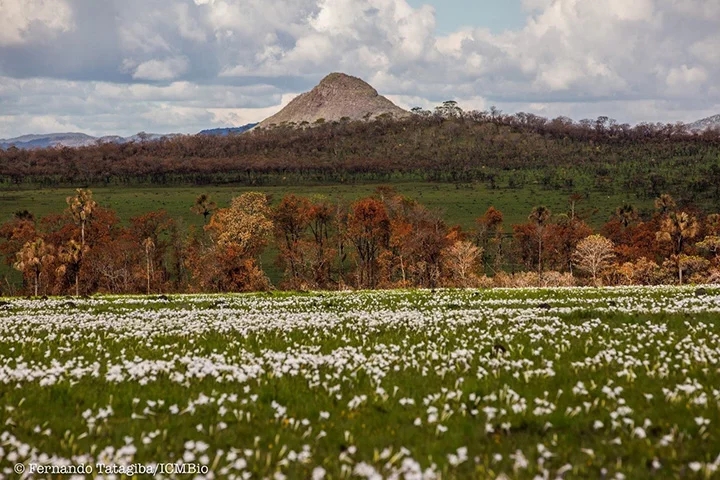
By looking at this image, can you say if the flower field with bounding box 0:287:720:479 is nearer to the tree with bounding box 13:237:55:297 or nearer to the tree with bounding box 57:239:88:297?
the tree with bounding box 57:239:88:297

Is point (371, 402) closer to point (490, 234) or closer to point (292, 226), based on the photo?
point (292, 226)

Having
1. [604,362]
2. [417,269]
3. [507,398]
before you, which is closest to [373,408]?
[507,398]

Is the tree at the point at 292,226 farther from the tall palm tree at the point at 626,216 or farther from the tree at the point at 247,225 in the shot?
the tall palm tree at the point at 626,216

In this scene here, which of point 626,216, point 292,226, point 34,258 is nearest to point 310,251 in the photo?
point 292,226

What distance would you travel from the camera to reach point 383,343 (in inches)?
575

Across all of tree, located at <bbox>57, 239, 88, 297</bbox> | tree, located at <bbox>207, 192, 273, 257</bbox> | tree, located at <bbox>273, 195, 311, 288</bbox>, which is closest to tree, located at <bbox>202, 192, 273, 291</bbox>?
tree, located at <bbox>207, 192, 273, 257</bbox>

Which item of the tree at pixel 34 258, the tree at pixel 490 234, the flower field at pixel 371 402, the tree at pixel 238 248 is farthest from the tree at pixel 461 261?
the flower field at pixel 371 402

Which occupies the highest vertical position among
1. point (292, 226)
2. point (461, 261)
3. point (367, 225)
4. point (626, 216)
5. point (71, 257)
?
point (292, 226)

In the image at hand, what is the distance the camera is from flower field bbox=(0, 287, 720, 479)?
6.81 meters

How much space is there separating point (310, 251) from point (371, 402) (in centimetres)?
8312

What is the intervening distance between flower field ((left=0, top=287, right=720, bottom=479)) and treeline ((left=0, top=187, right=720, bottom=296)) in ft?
197

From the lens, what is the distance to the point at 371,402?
9312 mm

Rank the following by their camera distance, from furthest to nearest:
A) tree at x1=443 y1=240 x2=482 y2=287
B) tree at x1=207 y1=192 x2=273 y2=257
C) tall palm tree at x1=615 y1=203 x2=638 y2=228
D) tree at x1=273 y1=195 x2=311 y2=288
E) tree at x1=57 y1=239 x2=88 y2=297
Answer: tall palm tree at x1=615 y1=203 x2=638 y2=228 → tree at x1=273 y1=195 x2=311 y2=288 → tree at x1=207 y1=192 x2=273 y2=257 → tree at x1=443 y1=240 x2=482 y2=287 → tree at x1=57 y1=239 x2=88 y2=297

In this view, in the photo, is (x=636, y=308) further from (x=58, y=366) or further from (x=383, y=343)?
(x=58, y=366)
